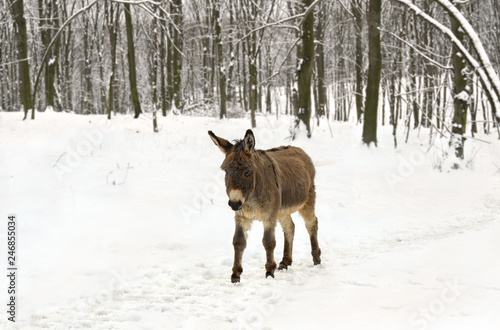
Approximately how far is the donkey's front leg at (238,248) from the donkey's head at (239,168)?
609 mm

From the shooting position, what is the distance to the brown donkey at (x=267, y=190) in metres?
4.45

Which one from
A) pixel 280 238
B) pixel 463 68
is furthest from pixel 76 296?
pixel 463 68

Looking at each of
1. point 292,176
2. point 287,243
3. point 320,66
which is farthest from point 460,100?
point 320,66

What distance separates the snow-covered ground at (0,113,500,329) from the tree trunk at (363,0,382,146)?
40.3 inches

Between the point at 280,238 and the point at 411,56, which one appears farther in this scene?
the point at 411,56

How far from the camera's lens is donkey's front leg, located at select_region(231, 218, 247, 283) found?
485 centimetres

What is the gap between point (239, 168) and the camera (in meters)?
4.45

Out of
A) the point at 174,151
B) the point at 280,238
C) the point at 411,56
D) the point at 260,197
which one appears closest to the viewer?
the point at 260,197

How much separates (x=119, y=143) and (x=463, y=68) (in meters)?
10.5

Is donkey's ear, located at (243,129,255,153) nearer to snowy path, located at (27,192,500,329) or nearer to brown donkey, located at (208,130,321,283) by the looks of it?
brown donkey, located at (208,130,321,283)

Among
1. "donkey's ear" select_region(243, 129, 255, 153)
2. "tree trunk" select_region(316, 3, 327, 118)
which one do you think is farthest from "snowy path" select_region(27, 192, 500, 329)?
"tree trunk" select_region(316, 3, 327, 118)

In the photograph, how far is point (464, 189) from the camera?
10.1 metres

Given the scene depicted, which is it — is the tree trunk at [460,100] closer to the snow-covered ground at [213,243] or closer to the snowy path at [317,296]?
the snow-covered ground at [213,243]

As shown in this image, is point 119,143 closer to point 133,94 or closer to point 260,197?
point 133,94
